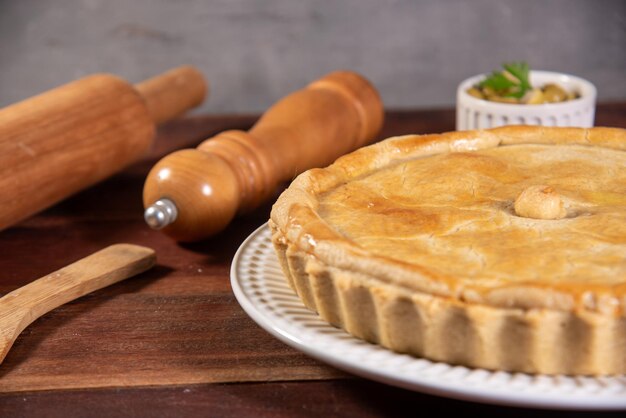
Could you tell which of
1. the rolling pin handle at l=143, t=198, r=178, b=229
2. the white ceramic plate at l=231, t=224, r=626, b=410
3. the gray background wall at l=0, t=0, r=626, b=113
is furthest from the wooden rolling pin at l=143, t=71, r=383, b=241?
the gray background wall at l=0, t=0, r=626, b=113

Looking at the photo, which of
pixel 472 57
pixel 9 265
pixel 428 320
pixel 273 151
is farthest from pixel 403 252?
pixel 472 57

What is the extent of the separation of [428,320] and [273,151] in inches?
36.6

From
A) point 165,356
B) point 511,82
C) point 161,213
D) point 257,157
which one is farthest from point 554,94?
point 165,356

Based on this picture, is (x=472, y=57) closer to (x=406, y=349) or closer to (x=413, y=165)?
(x=413, y=165)

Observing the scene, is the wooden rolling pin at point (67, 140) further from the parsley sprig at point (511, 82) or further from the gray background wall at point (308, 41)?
the parsley sprig at point (511, 82)

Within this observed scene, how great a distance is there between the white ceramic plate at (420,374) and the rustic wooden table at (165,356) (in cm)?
10

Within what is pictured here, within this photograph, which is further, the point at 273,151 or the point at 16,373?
the point at 273,151

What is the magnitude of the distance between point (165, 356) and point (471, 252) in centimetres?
52

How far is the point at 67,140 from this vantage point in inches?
76.9

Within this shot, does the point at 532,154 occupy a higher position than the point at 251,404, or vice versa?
the point at 532,154

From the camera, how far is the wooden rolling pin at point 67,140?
181cm

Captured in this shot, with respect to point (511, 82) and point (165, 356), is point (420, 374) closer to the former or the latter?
point (165, 356)

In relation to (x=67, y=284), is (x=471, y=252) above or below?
above

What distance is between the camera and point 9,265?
1725 millimetres
